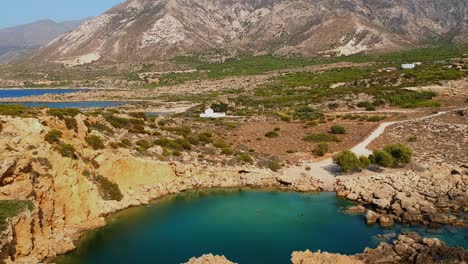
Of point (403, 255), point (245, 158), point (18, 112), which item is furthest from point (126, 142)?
point (403, 255)

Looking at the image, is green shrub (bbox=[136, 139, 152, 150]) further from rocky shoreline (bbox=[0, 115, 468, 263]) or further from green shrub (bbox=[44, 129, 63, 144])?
green shrub (bbox=[44, 129, 63, 144])

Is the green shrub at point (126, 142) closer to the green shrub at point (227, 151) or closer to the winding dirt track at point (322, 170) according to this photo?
the green shrub at point (227, 151)

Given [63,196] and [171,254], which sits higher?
[63,196]

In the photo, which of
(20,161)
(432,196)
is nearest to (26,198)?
(20,161)

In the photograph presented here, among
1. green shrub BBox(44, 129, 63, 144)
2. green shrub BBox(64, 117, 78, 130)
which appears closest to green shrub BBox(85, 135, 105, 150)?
green shrub BBox(64, 117, 78, 130)

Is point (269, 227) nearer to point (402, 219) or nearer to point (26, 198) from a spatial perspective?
point (402, 219)

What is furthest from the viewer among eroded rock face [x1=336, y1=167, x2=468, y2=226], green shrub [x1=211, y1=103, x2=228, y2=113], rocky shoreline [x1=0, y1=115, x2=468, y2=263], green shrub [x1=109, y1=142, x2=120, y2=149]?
green shrub [x1=211, y1=103, x2=228, y2=113]

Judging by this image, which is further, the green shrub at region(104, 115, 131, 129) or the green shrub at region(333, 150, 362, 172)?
the green shrub at region(104, 115, 131, 129)

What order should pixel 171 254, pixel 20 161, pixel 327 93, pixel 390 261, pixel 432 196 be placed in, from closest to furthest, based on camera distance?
pixel 390 261
pixel 171 254
pixel 20 161
pixel 432 196
pixel 327 93
